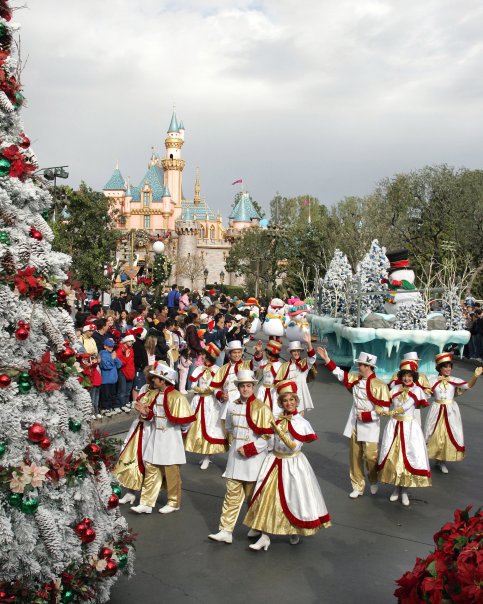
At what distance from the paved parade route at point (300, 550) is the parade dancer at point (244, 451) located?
280mm

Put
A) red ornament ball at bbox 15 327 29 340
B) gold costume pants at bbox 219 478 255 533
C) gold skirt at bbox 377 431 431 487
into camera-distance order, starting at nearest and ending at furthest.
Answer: red ornament ball at bbox 15 327 29 340
gold costume pants at bbox 219 478 255 533
gold skirt at bbox 377 431 431 487

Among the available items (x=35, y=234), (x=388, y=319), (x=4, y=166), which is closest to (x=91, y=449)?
(x=35, y=234)

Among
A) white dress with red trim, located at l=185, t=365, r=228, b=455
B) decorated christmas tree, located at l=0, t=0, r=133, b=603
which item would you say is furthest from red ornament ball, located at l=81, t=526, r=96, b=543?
white dress with red trim, located at l=185, t=365, r=228, b=455

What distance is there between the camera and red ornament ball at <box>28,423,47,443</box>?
13.5 ft

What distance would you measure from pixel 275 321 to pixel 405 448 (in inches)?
409

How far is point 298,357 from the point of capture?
34.3ft

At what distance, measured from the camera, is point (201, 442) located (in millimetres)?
8797

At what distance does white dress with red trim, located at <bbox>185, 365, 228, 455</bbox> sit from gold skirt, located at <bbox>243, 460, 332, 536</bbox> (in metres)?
2.66

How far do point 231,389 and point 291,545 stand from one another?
8.44ft

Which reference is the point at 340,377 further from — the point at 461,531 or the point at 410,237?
the point at 410,237

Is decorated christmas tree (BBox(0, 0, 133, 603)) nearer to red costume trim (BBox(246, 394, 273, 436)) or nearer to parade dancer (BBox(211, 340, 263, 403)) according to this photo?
red costume trim (BBox(246, 394, 273, 436))

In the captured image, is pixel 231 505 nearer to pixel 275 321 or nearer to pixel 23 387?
pixel 23 387

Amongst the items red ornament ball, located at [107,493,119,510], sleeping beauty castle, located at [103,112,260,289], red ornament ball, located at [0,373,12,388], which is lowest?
red ornament ball, located at [107,493,119,510]

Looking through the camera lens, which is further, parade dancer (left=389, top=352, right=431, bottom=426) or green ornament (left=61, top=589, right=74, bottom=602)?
parade dancer (left=389, top=352, right=431, bottom=426)
